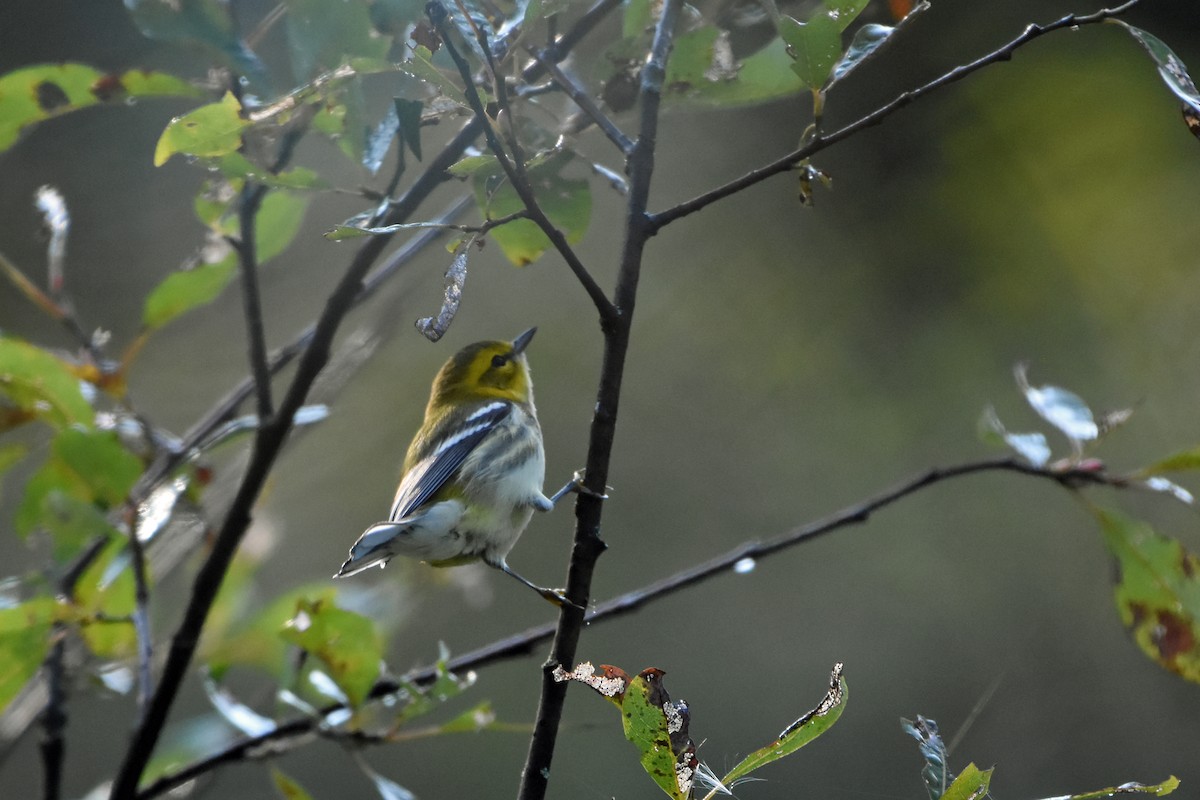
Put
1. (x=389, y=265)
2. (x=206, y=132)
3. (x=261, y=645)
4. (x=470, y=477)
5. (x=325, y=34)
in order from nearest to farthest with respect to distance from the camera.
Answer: (x=206, y=132) → (x=325, y=34) → (x=389, y=265) → (x=261, y=645) → (x=470, y=477)

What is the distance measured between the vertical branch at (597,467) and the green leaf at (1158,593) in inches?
24.2

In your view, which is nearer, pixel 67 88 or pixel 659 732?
pixel 659 732

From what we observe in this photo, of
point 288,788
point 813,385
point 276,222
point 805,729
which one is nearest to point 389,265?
point 276,222

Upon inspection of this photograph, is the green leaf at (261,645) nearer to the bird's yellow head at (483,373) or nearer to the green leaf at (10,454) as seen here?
the green leaf at (10,454)

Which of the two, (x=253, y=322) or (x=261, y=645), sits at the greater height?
(x=253, y=322)

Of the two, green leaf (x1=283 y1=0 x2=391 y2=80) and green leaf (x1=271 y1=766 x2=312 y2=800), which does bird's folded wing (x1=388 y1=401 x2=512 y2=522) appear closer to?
green leaf (x1=271 y1=766 x2=312 y2=800)

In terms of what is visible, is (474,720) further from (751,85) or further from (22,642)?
(751,85)

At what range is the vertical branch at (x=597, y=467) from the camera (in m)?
0.76

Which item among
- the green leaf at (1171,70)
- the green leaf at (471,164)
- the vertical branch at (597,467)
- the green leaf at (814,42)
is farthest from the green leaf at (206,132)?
the green leaf at (1171,70)

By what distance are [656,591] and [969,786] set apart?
1.33 feet

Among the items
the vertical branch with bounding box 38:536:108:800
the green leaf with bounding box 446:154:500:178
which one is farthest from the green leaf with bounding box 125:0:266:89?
the vertical branch with bounding box 38:536:108:800

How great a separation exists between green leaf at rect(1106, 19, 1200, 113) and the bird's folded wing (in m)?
1.04

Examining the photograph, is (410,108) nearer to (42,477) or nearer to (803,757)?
(42,477)

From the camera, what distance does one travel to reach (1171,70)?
0.81m
